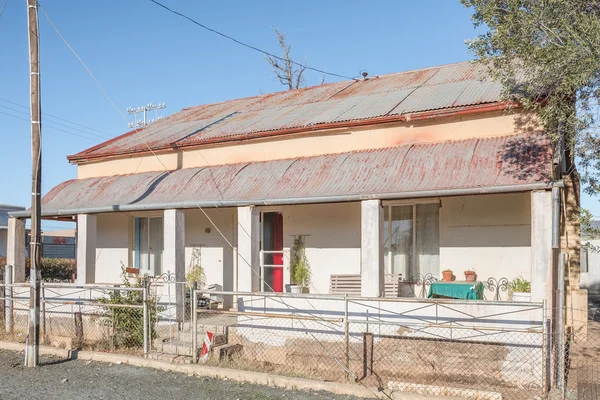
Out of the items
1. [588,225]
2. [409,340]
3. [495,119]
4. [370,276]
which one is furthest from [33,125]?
[588,225]

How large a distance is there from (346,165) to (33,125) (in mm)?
5608

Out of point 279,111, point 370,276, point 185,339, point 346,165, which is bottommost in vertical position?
point 185,339

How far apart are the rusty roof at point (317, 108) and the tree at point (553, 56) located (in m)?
1.14

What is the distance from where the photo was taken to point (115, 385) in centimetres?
870

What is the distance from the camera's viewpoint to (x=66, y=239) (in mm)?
40000

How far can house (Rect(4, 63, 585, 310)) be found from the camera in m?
9.70

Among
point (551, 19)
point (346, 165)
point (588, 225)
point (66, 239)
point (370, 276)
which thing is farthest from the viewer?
point (66, 239)

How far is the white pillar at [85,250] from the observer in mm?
13055

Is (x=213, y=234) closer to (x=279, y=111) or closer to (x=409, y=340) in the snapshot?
(x=279, y=111)

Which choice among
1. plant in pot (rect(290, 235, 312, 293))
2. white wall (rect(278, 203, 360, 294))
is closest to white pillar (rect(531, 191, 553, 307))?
white wall (rect(278, 203, 360, 294))

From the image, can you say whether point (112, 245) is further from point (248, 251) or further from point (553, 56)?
point (553, 56)

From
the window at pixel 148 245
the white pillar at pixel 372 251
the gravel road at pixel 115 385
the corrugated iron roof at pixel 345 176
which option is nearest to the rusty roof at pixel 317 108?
the corrugated iron roof at pixel 345 176

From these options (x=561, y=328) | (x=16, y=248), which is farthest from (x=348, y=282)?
(x=16, y=248)

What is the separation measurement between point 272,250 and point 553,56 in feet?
24.3
